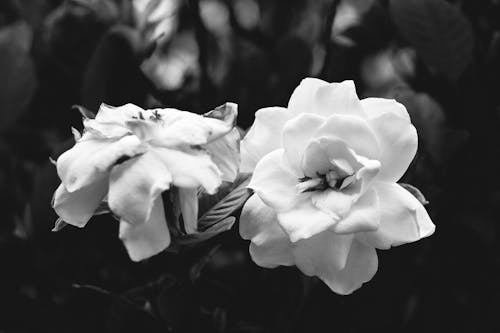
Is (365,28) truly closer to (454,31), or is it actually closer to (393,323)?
(454,31)

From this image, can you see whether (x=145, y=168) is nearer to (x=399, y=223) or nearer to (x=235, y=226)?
(x=399, y=223)

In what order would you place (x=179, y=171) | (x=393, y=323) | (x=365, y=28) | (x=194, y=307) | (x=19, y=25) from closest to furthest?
(x=179, y=171) < (x=194, y=307) < (x=393, y=323) < (x=19, y=25) < (x=365, y=28)

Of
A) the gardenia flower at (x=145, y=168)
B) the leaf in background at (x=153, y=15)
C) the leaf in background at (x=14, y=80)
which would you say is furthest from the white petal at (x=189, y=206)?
the leaf in background at (x=153, y=15)

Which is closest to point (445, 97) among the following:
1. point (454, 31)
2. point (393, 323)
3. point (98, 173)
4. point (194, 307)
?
point (454, 31)

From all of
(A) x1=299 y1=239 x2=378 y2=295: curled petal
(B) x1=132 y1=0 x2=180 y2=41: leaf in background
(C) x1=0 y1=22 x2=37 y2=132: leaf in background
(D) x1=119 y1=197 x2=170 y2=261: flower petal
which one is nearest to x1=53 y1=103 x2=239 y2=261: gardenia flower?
(D) x1=119 y1=197 x2=170 y2=261: flower petal

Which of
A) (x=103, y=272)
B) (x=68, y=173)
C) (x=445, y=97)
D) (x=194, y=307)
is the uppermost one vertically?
(x=68, y=173)

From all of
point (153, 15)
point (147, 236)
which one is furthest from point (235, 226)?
point (153, 15)
